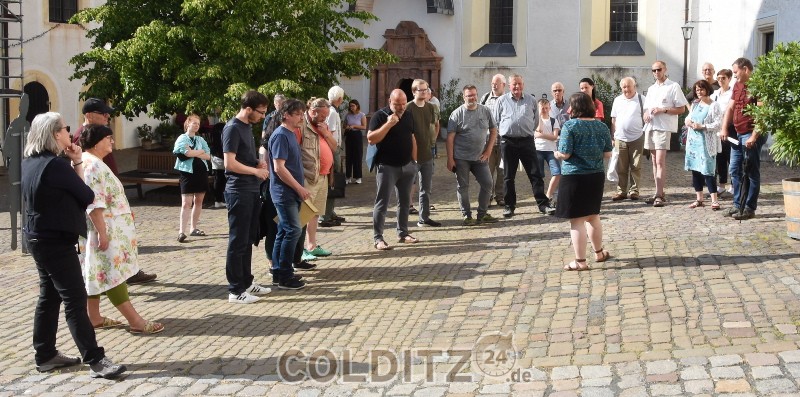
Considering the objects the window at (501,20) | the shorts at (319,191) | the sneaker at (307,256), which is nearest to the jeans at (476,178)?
the sneaker at (307,256)

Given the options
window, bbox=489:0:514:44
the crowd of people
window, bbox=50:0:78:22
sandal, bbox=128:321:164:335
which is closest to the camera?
the crowd of people

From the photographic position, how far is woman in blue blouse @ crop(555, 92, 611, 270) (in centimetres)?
954

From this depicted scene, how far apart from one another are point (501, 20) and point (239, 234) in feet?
89.8

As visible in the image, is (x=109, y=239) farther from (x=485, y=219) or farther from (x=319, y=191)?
(x=485, y=219)

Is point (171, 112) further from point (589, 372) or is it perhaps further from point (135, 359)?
point (589, 372)

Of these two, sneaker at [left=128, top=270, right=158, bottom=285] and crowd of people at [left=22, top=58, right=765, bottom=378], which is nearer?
crowd of people at [left=22, top=58, right=765, bottom=378]

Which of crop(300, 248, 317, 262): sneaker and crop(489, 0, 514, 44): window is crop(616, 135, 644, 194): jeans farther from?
crop(489, 0, 514, 44): window

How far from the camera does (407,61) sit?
35594mm

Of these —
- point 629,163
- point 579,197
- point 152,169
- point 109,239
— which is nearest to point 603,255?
point 579,197

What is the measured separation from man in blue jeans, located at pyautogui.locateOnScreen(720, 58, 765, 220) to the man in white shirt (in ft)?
7.61

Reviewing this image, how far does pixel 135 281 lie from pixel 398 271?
2455 mm

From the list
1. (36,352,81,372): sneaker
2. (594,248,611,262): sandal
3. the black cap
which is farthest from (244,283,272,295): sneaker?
(594,248,611,262): sandal

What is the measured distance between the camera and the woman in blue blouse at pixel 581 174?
9.54 m

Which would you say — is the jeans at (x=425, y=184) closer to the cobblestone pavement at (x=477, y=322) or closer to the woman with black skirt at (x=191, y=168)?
the cobblestone pavement at (x=477, y=322)
